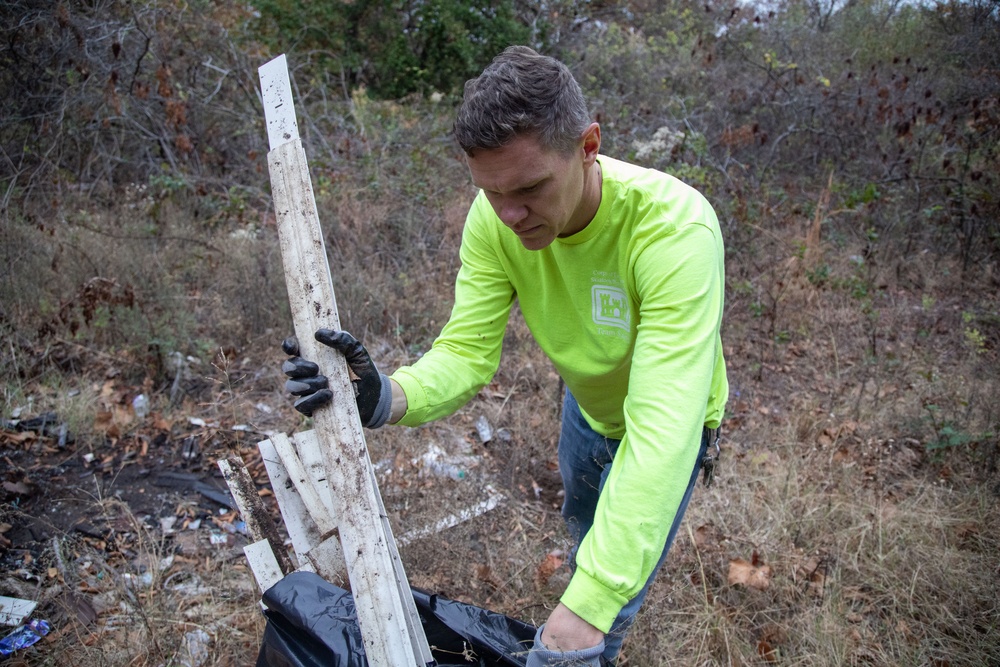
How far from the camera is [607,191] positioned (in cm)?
166

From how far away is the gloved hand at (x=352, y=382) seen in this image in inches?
58.3

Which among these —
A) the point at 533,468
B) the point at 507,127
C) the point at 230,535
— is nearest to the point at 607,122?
the point at 533,468

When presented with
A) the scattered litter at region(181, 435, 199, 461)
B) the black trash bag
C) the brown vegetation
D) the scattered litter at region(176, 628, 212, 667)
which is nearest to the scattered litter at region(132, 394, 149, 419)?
the brown vegetation

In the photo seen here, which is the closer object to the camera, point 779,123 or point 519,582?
point 519,582

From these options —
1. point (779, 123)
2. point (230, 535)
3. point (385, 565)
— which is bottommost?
point (230, 535)

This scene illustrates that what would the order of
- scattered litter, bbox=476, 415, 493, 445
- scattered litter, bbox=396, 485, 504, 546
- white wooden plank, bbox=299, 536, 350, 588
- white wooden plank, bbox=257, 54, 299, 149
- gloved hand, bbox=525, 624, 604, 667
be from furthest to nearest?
scattered litter, bbox=476, 415, 493, 445 → scattered litter, bbox=396, 485, 504, 546 → white wooden plank, bbox=299, 536, 350, 588 → white wooden plank, bbox=257, 54, 299, 149 → gloved hand, bbox=525, 624, 604, 667

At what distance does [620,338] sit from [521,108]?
68 cm

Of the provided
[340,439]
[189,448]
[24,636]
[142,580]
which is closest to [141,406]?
[189,448]

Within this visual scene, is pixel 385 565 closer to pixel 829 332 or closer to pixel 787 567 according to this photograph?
pixel 787 567

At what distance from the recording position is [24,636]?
2.48m

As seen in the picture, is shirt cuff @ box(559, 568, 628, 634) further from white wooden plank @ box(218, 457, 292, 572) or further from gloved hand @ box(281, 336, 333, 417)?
white wooden plank @ box(218, 457, 292, 572)

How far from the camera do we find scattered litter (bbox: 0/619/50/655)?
2.42 meters

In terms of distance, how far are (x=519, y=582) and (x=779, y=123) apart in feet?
23.8

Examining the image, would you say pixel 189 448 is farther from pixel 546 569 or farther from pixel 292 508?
pixel 546 569
